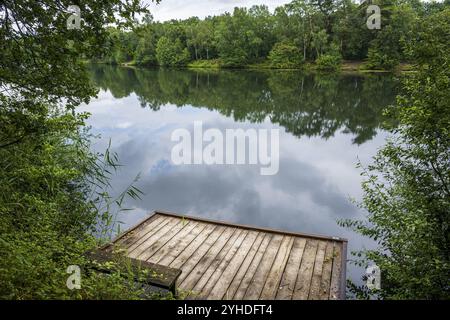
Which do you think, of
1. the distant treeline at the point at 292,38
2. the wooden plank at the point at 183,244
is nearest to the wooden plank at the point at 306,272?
the wooden plank at the point at 183,244

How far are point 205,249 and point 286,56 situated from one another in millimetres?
45867

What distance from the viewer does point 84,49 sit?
2951mm

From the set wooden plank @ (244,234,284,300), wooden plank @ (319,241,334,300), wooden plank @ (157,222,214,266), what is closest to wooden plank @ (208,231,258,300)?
wooden plank @ (244,234,284,300)

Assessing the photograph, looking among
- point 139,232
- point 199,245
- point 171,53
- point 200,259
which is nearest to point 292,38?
point 171,53

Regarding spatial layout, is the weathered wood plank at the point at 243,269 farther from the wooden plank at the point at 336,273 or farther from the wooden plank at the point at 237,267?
the wooden plank at the point at 336,273

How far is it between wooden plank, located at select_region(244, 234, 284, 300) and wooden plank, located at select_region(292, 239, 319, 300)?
0.46 meters

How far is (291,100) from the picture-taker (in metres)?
23.8

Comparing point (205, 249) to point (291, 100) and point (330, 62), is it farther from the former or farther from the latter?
point (330, 62)

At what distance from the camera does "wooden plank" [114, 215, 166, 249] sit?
5375mm

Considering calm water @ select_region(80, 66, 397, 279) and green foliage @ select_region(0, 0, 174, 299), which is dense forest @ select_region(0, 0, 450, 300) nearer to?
green foliage @ select_region(0, 0, 174, 299)

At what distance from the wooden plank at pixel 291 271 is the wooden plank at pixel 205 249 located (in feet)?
3.97

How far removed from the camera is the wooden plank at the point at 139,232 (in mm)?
5375

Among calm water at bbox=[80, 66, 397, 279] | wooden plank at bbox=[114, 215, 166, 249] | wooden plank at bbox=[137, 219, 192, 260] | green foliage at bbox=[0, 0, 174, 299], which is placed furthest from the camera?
calm water at bbox=[80, 66, 397, 279]

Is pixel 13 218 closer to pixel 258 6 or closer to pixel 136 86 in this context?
pixel 136 86
